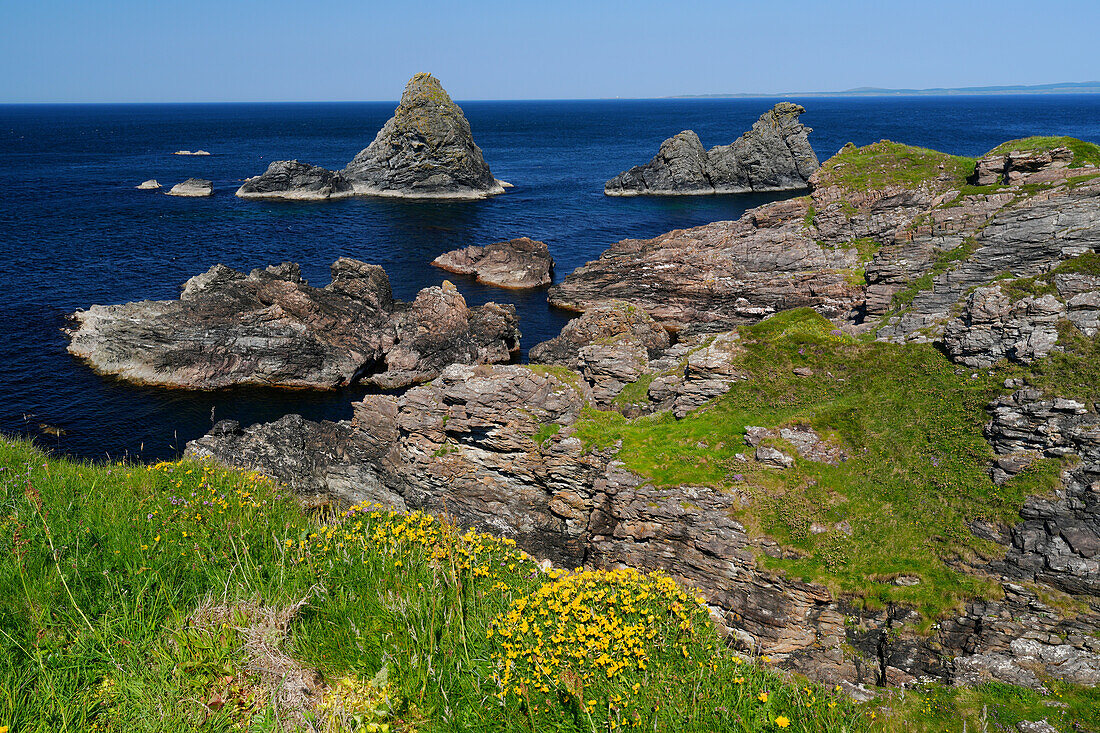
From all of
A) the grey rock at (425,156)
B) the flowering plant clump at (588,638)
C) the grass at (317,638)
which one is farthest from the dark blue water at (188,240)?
the flowering plant clump at (588,638)

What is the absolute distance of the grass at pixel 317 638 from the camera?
5984 millimetres

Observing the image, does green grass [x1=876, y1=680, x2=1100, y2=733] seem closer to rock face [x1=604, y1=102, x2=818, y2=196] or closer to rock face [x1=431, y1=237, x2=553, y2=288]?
rock face [x1=431, y1=237, x2=553, y2=288]

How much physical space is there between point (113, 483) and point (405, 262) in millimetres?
63959

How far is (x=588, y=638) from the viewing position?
741 cm

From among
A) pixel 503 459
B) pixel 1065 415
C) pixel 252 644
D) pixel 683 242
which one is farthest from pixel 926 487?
pixel 683 242

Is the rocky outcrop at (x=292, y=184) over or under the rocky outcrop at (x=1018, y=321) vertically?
over

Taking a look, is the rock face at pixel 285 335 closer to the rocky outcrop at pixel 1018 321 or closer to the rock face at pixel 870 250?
the rock face at pixel 870 250

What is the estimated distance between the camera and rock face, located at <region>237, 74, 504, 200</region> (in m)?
109

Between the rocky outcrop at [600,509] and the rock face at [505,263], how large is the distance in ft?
120

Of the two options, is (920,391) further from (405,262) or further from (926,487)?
(405,262)

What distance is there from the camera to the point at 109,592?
271 inches

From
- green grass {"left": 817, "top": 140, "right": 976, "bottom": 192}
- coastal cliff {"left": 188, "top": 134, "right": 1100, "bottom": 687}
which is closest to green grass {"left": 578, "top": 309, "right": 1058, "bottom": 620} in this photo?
coastal cliff {"left": 188, "top": 134, "right": 1100, "bottom": 687}

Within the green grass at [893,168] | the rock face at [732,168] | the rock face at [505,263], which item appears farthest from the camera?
the rock face at [732,168]

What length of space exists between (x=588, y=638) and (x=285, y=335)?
41.9 meters
